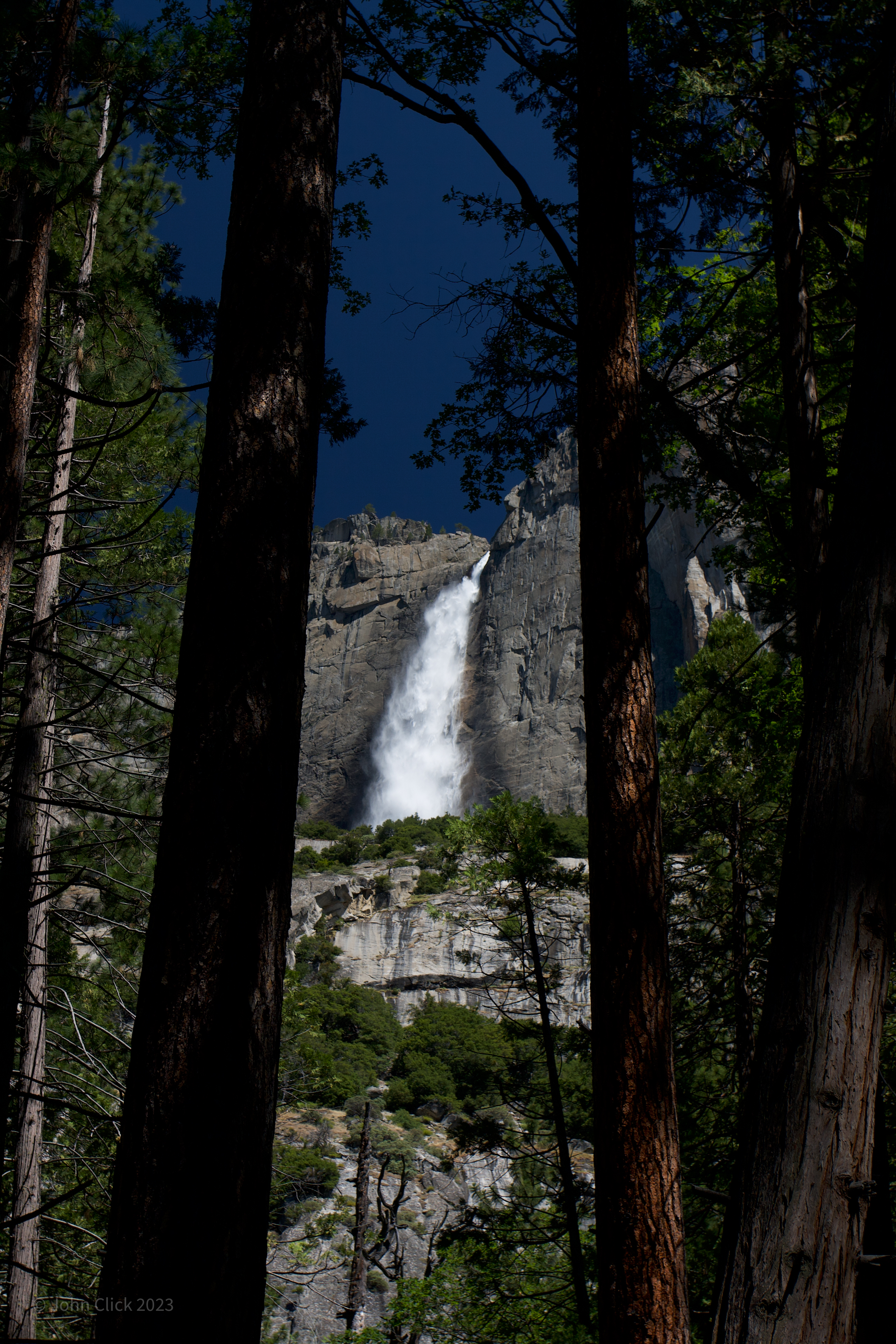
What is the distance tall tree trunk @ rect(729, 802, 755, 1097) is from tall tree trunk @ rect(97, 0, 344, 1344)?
620 cm

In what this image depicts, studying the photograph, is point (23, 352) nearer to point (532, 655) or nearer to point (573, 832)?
point (573, 832)

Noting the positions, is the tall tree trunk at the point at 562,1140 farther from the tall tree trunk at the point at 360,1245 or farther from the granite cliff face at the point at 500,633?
the granite cliff face at the point at 500,633

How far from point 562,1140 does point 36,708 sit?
23.2 ft

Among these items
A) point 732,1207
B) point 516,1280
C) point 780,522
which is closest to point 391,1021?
point 516,1280

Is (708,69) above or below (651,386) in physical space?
above

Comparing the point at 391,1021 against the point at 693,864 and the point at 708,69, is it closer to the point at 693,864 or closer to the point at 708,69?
the point at 693,864

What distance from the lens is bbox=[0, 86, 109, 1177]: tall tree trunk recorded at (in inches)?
137

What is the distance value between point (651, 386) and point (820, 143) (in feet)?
7.17

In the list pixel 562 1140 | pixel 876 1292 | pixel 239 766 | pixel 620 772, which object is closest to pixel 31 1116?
pixel 620 772

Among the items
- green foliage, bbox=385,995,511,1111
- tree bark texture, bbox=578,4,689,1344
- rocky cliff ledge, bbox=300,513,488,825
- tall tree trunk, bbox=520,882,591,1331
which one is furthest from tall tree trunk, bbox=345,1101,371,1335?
rocky cliff ledge, bbox=300,513,488,825

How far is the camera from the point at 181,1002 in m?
1.54

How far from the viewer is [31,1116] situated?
5188 mm

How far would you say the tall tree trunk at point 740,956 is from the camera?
24.6 feet

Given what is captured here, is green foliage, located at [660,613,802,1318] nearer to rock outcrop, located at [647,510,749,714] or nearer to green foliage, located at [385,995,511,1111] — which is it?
green foliage, located at [385,995,511,1111]
